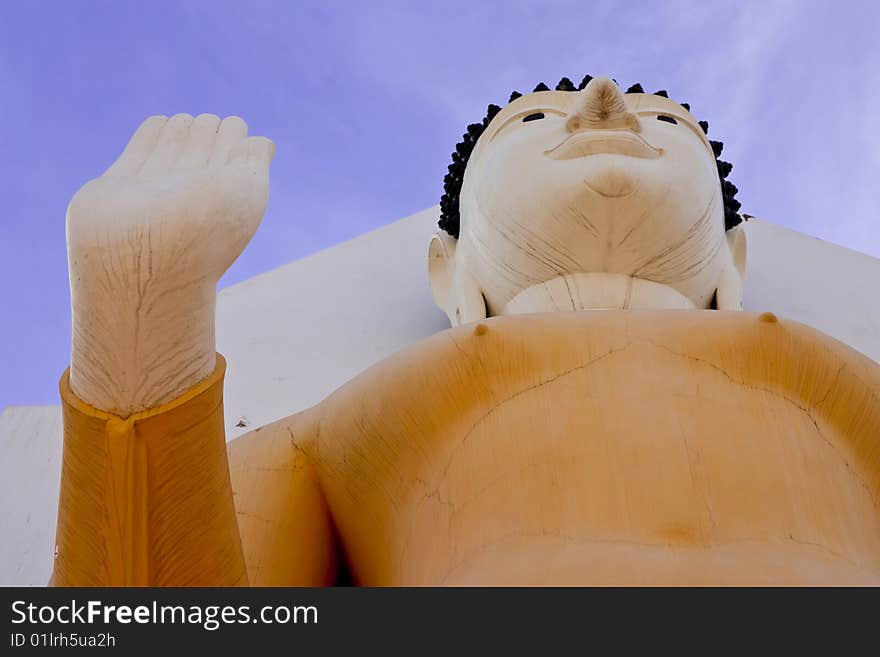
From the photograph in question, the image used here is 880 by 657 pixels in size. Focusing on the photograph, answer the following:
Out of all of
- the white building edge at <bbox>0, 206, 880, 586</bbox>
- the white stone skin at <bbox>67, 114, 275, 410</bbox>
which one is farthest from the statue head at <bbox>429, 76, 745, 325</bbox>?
the white stone skin at <bbox>67, 114, 275, 410</bbox>

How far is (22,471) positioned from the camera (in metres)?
2.27

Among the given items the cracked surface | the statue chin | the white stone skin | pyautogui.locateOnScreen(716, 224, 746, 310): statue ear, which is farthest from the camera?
pyautogui.locateOnScreen(716, 224, 746, 310): statue ear

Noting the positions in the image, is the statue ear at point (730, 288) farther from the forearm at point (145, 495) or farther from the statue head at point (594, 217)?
the forearm at point (145, 495)

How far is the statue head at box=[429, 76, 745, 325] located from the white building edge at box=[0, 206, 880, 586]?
59cm

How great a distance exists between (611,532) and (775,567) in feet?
0.64

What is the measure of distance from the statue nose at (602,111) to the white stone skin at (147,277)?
1056 millimetres

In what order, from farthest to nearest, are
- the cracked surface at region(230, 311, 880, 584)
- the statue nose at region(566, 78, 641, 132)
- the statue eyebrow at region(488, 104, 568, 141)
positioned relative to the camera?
the statue eyebrow at region(488, 104, 568, 141), the statue nose at region(566, 78, 641, 132), the cracked surface at region(230, 311, 880, 584)

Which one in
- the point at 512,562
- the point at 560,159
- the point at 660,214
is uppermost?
the point at 560,159

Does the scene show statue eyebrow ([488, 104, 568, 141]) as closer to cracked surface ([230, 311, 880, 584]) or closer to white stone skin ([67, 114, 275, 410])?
cracked surface ([230, 311, 880, 584])

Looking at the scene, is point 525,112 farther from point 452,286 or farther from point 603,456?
point 603,456

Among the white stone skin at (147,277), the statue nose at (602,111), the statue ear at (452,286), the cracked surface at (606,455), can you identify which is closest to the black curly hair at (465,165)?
the statue ear at (452,286)

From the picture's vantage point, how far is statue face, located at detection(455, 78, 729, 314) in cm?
197
